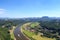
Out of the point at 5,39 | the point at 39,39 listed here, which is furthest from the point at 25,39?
the point at 5,39

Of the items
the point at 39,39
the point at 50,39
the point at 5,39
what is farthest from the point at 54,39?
the point at 5,39

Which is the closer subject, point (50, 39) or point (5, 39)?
point (5, 39)

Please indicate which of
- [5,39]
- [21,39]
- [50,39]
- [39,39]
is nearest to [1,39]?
[5,39]

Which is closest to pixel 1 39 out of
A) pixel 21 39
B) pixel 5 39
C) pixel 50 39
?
pixel 5 39

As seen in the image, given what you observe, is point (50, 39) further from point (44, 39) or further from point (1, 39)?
point (1, 39)

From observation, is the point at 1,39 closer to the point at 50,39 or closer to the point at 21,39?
the point at 21,39

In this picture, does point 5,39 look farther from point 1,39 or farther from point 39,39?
point 39,39

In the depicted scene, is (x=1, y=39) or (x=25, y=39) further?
(x=25, y=39)
